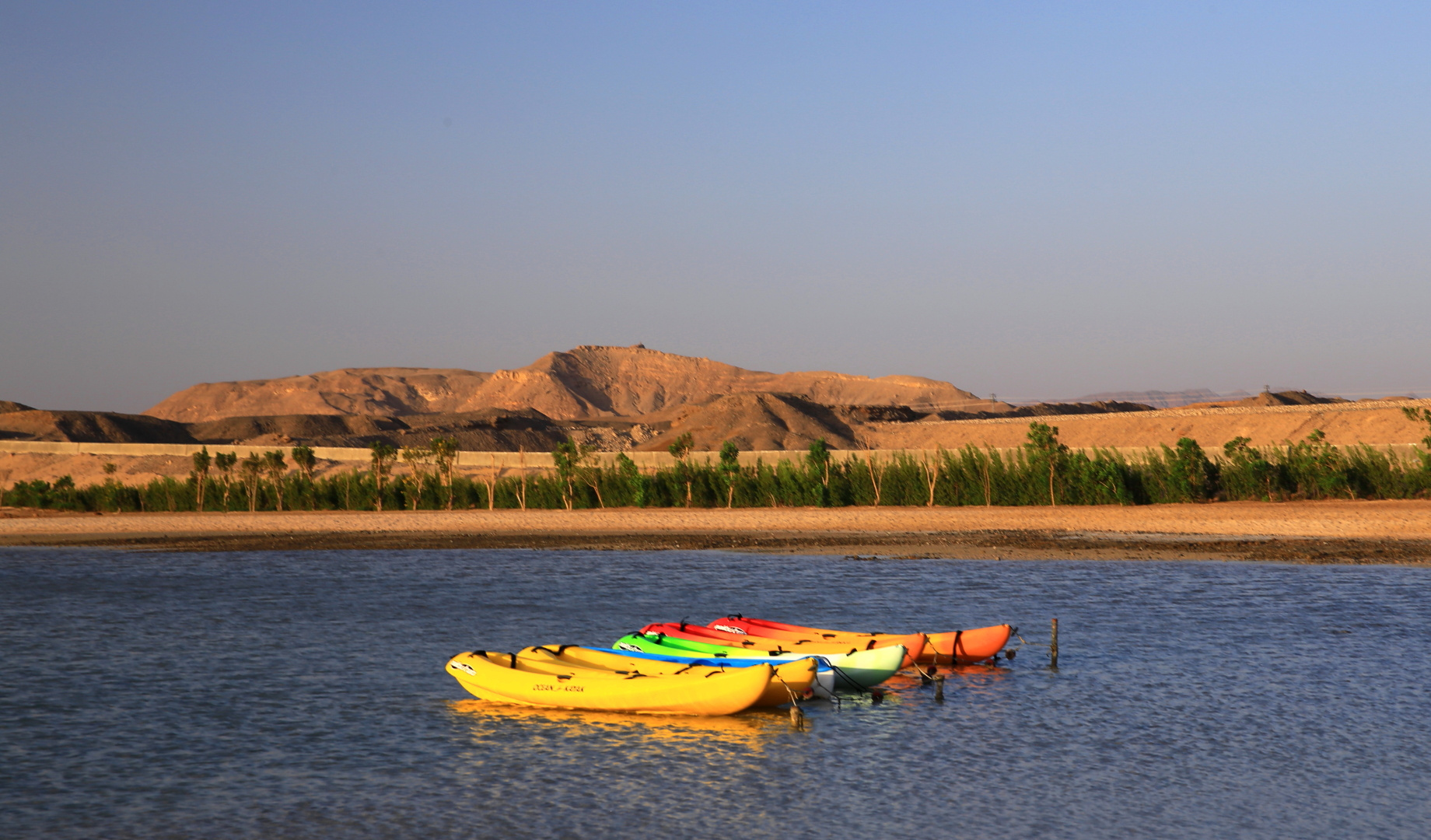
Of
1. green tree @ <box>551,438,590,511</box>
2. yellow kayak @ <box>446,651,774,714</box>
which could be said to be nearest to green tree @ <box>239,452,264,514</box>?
green tree @ <box>551,438,590,511</box>

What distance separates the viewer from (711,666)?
52.8ft

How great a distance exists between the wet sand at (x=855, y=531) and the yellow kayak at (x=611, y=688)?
16.7 meters

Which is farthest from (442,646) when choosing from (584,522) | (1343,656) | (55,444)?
(55,444)

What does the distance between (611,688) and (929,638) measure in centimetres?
493

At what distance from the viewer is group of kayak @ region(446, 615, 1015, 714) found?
14.9 meters

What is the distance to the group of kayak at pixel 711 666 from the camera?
1488 centimetres

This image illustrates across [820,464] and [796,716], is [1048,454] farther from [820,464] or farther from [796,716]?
[796,716]

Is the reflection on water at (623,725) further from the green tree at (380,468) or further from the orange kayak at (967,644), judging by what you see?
the green tree at (380,468)

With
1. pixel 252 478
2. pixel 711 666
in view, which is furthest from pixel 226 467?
pixel 711 666

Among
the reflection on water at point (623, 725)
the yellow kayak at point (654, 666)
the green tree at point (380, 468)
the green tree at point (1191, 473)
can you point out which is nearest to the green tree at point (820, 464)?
the green tree at point (1191, 473)

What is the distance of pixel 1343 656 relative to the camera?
18000 mm

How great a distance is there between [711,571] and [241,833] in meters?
18.9

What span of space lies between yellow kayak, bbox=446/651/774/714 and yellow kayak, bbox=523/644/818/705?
0.62ft

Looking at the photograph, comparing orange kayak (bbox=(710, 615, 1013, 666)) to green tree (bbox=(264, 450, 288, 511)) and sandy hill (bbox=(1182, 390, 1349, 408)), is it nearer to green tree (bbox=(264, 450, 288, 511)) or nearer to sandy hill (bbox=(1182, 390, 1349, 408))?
green tree (bbox=(264, 450, 288, 511))
